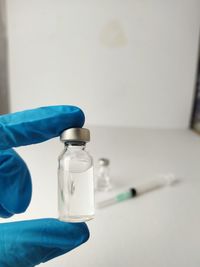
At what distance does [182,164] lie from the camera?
3.48 ft

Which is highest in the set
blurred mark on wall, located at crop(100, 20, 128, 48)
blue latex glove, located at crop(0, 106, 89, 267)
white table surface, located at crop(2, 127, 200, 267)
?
blurred mark on wall, located at crop(100, 20, 128, 48)

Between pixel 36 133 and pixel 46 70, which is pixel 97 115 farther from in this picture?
pixel 36 133

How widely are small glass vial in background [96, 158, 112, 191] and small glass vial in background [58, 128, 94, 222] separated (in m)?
0.30

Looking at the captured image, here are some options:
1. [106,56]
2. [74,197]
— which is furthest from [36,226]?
[106,56]

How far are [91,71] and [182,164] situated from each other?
61cm

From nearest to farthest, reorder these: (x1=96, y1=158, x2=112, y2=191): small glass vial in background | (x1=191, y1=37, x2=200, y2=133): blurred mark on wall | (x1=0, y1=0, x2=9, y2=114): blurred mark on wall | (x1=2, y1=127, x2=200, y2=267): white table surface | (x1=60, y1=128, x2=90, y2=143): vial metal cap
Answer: (x1=60, y1=128, x2=90, y2=143): vial metal cap → (x1=2, y1=127, x2=200, y2=267): white table surface → (x1=96, y1=158, x2=112, y2=191): small glass vial in background → (x1=0, y1=0, x2=9, y2=114): blurred mark on wall → (x1=191, y1=37, x2=200, y2=133): blurred mark on wall

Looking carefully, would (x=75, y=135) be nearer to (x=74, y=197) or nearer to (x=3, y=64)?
(x=74, y=197)

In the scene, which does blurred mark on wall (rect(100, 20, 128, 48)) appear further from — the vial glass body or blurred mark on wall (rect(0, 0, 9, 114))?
the vial glass body

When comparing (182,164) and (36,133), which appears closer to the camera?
(36,133)

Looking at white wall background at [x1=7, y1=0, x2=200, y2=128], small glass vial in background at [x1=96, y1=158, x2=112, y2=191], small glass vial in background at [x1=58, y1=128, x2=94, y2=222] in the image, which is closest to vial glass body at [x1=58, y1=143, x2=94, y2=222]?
small glass vial in background at [x1=58, y1=128, x2=94, y2=222]

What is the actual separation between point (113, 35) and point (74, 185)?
0.99m

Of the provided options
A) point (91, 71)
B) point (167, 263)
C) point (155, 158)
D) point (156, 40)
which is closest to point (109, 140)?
point (155, 158)

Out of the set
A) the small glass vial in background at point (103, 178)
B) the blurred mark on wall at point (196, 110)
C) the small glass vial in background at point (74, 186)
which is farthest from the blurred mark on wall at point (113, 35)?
the small glass vial in background at point (74, 186)

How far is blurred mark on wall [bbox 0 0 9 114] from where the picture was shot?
1.37 metres
